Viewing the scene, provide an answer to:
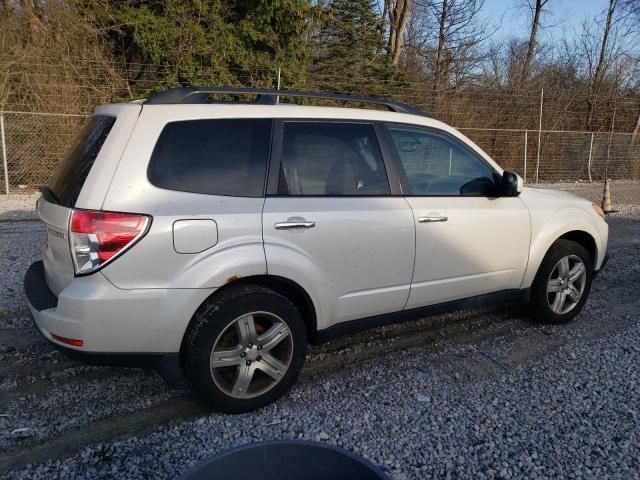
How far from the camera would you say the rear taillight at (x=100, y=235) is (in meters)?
2.73

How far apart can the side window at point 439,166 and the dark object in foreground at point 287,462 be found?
2.29 metres

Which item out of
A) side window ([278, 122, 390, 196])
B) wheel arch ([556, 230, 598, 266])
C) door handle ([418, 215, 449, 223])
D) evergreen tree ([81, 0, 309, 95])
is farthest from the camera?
evergreen tree ([81, 0, 309, 95])

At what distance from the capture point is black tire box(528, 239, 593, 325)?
453 centimetres

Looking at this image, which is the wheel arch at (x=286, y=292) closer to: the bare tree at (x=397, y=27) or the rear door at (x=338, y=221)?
the rear door at (x=338, y=221)

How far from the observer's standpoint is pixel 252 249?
10.0ft

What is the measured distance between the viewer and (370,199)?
3.58 m

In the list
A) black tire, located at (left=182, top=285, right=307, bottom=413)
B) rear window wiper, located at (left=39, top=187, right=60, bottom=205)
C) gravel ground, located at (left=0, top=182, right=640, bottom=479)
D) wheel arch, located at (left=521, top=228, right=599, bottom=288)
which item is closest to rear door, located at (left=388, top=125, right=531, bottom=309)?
wheel arch, located at (left=521, top=228, right=599, bottom=288)

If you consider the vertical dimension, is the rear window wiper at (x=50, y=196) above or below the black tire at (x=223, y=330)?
above

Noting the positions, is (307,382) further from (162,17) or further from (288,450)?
(162,17)

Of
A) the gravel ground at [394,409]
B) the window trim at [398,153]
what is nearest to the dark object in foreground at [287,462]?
the gravel ground at [394,409]

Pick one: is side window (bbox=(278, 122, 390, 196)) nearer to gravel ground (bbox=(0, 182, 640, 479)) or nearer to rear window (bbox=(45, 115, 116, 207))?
rear window (bbox=(45, 115, 116, 207))

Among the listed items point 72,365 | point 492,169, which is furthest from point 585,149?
point 72,365

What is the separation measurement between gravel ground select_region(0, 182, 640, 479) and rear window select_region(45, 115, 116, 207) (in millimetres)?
1283

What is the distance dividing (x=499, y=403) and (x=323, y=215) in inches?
64.5
